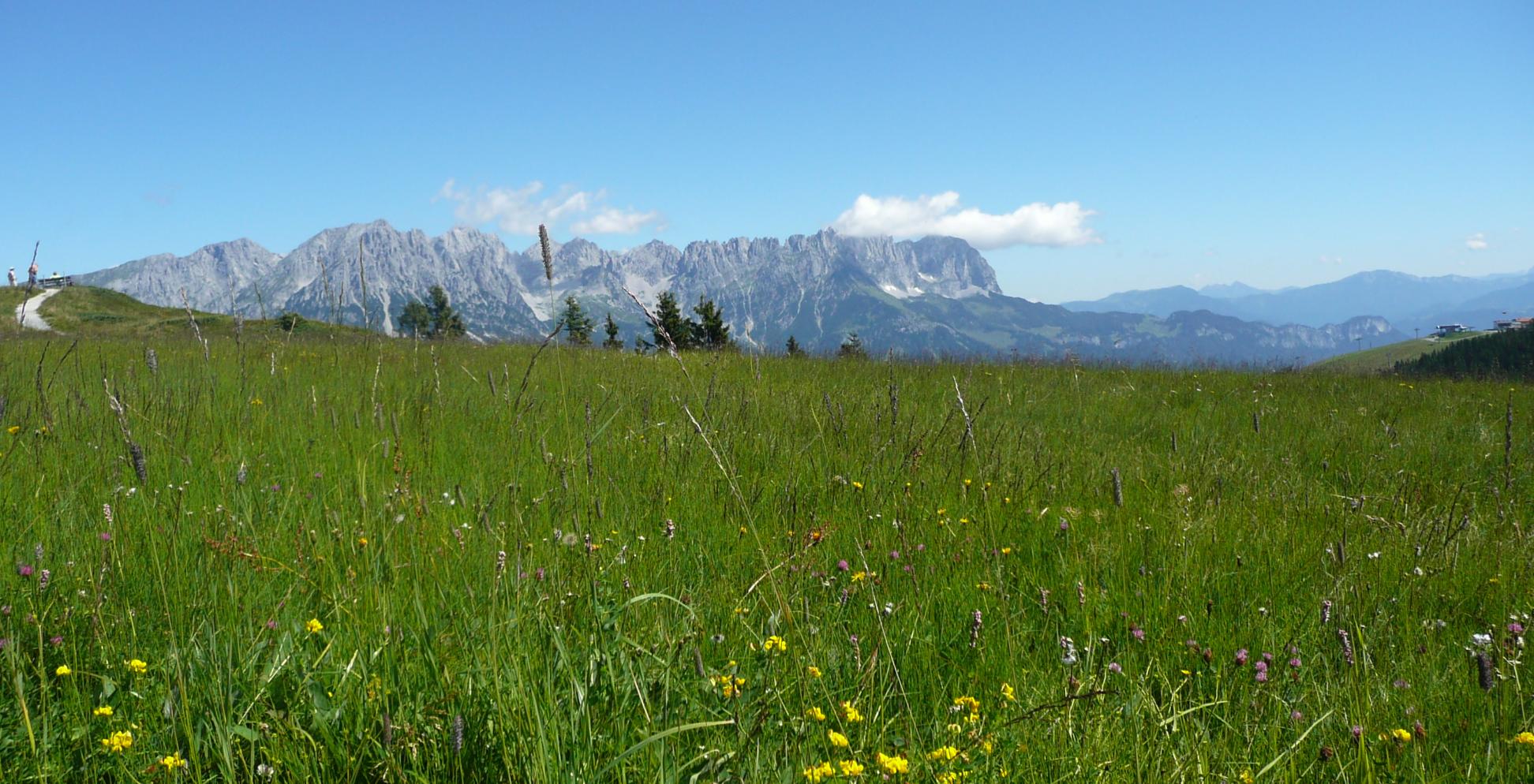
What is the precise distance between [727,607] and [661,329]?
0.97 metres

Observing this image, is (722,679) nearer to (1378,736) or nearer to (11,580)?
(1378,736)

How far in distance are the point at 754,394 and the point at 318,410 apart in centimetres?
356

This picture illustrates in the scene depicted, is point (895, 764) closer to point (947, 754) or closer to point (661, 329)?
point (947, 754)

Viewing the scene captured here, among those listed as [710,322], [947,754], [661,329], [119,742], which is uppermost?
[710,322]

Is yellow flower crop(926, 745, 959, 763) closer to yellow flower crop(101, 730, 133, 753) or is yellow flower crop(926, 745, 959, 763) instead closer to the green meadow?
the green meadow

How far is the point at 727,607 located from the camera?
2447 mm

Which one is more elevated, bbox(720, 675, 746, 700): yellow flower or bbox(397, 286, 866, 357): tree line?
bbox(397, 286, 866, 357): tree line

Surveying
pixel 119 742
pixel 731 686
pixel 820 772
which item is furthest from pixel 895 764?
pixel 119 742

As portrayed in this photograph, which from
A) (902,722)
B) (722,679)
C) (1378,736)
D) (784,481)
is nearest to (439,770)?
(722,679)

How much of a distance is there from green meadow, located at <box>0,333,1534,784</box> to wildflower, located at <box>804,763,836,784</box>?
19 mm

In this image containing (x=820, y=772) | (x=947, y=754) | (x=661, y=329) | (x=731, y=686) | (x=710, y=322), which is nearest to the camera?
(x=820, y=772)

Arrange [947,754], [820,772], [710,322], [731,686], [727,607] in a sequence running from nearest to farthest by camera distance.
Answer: [820,772]
[947,754]
[731,686]
[727,607]
[710,322]

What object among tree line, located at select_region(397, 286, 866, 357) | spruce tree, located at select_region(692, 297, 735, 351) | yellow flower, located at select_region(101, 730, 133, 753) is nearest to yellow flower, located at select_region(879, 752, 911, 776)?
tree line, located at select_region(397, 286, 866, 357)

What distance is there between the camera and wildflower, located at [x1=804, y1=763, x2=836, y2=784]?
1.37m
